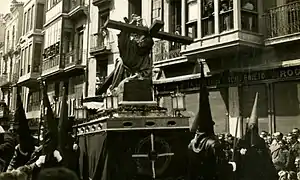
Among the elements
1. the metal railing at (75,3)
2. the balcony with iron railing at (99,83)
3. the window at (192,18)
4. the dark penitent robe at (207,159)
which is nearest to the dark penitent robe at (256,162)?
the dark penitent robe at (207,159)

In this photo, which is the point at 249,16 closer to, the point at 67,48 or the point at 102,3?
the point at 102,3

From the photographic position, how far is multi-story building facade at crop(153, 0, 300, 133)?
10.7 metres

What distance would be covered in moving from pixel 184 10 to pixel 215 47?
2.19 meters

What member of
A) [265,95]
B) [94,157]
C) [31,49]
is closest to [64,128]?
[94,157]

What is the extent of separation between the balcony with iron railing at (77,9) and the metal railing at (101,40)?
157 cm

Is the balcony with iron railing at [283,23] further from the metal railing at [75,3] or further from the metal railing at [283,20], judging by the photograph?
the metal railing at [75,3]

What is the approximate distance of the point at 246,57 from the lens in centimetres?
1157

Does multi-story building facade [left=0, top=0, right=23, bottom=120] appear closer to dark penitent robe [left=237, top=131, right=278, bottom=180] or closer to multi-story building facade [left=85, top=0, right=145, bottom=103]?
multi-story building facade [left=85, top=0, right=145, bottom=103]

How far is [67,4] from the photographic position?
20.4 meters

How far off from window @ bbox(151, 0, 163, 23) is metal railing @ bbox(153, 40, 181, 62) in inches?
42.9

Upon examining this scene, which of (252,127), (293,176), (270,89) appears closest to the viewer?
(252,127)

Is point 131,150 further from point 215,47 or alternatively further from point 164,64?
point 164,64

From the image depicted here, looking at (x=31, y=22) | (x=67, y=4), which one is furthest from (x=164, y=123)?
(x=31, y=22)

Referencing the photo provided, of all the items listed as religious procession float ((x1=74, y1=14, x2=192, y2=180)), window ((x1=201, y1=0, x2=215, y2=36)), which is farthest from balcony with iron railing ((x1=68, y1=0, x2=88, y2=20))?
religious procession float ((x1=74, y1=14, x2=192, y2=180))
